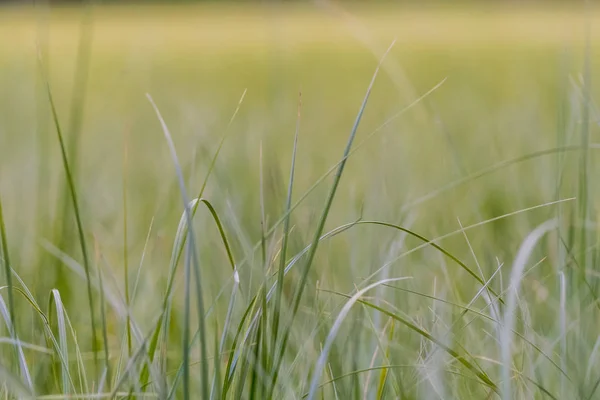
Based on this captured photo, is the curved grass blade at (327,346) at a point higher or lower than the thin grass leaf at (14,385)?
higher

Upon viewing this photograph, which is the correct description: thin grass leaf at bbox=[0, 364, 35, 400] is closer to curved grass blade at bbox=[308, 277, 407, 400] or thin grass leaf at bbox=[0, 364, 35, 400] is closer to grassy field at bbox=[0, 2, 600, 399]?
grassy field at bbox=[0, 2, 600, 399]

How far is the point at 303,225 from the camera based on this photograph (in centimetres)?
94

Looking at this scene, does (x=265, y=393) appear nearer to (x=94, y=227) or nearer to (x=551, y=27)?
(x=94, y=227)

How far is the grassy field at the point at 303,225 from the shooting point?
15.7 inches

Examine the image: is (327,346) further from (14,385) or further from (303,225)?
(303,225)

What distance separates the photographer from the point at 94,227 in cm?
101

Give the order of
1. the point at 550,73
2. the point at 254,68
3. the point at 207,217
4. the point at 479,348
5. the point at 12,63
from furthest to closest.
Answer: the point at 254,68
the point at 12,63
the point at 550,73
the point at 207,217
the point at 479,348

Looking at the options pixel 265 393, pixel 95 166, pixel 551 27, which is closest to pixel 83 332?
pixel 265 393

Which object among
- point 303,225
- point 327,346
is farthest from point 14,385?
point 303,225

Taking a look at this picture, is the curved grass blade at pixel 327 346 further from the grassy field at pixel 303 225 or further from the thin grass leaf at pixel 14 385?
the thin grass leaf at pixel 14 385

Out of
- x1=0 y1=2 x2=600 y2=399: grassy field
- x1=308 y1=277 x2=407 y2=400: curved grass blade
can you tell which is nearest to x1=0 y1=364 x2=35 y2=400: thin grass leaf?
x1=0 y1=2 x2=600 y2=399: grassy field

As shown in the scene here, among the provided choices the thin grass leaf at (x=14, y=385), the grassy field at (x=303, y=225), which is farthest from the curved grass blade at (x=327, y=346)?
the thin grass leaf at (x=14, y=385)

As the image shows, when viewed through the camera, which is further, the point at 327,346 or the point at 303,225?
the point at 303,225

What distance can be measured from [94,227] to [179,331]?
40 centimetres
